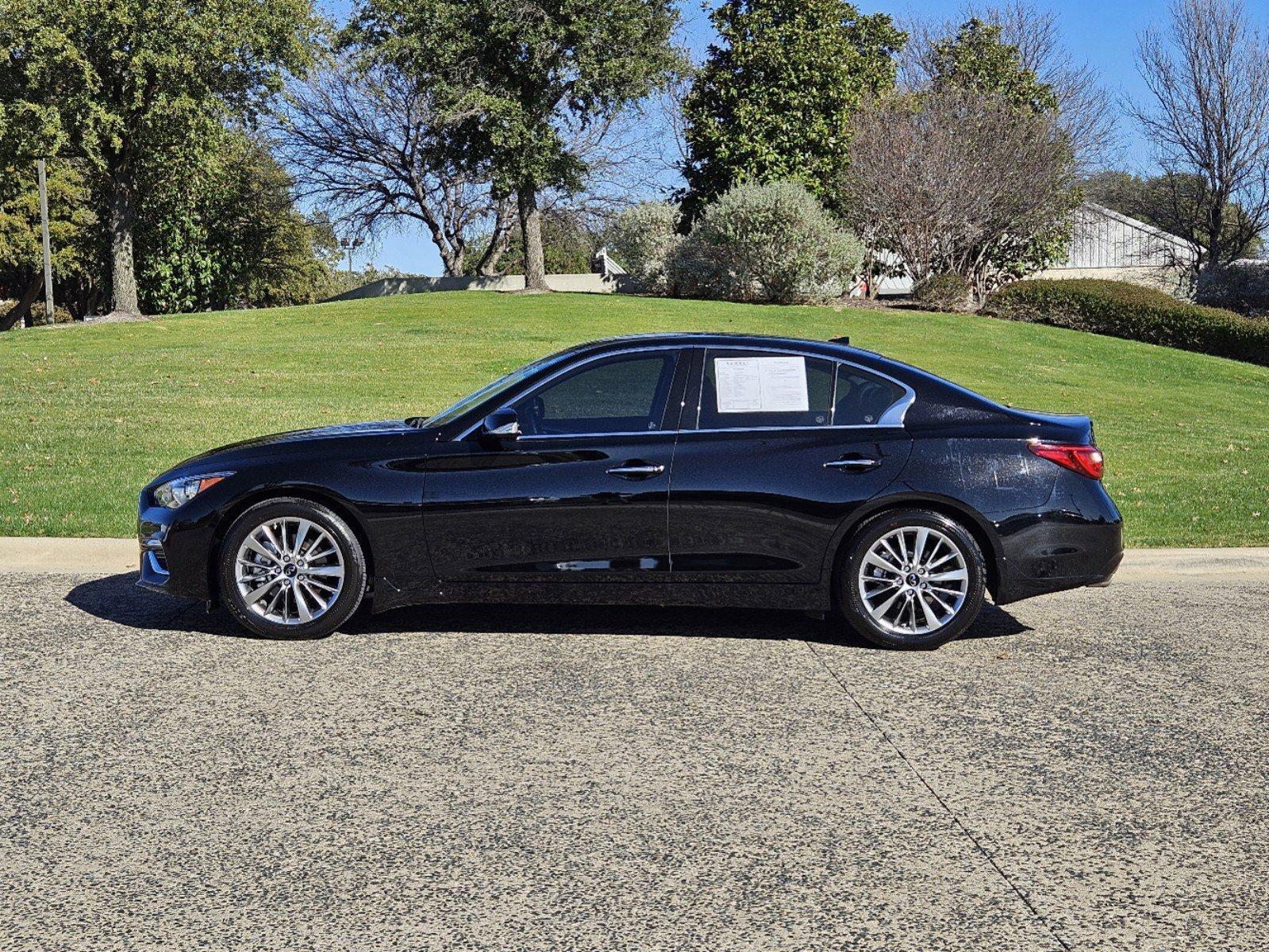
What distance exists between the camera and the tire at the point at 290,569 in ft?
21.0

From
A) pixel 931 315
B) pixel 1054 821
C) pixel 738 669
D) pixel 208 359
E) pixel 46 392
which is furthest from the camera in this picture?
pixel 931 315

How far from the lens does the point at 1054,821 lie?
13.8 ft

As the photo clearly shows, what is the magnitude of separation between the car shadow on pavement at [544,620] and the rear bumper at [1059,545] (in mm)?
548

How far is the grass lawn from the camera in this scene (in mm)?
11609

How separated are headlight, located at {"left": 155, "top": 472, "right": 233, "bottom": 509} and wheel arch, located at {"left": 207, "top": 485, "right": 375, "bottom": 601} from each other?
18 centimetres

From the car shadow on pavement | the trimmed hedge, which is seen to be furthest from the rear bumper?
the trimmed hedge

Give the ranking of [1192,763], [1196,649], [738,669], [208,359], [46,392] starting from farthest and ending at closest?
[208,359] → [46,392] → [1196,649] → [738,669] → [1192,763]

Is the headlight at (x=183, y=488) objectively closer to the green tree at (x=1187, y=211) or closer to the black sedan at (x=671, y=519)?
the black sedan at (x=671, y=519)

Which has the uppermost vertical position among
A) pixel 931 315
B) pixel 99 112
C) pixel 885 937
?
pixel 99 112

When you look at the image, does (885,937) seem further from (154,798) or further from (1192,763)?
(154,798)

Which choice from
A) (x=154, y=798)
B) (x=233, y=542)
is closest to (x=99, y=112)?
(x=233, y=542)

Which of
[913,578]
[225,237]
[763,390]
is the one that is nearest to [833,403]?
[763,390]

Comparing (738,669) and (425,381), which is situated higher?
(425,381)

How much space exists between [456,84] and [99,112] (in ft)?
35.7
